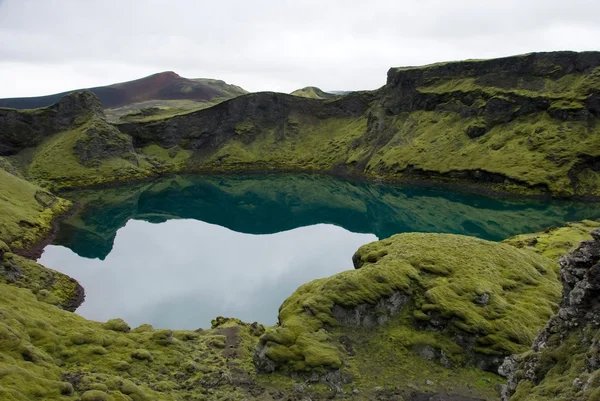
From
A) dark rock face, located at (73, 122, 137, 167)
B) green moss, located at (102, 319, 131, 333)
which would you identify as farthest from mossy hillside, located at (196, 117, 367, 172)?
A: green moss, located at (102, 319, 131, 333)

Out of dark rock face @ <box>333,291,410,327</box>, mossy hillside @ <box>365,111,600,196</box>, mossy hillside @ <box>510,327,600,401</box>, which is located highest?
mossy hillside @ <box>365,111,600,196</box>

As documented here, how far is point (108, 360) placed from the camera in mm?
25453

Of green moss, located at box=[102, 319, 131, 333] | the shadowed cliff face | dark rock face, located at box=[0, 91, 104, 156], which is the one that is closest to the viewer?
green moss, located at box=[102, 319, 131, 333]

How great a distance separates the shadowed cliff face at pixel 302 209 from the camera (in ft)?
271

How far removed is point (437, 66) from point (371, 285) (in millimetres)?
145109

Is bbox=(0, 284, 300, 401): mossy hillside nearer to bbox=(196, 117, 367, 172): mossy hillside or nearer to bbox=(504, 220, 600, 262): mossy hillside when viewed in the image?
bbox=(504, 220, 600, 262): mossy hillside

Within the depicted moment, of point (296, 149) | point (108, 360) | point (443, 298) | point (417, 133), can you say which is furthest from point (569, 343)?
point (296, 149)

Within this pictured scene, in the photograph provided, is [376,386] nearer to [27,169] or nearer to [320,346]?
[320,346]

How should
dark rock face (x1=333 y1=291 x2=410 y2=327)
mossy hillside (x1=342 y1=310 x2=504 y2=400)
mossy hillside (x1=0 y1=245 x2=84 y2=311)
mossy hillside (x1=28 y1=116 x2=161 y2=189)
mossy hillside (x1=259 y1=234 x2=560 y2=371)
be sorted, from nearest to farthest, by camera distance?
mossy hillside (x1=342 y1=310 x2=504 y2=400) < mossy hillside (x1=259 y1=234 x2=560 y2=371) < dark rock face (x1=333 y1=291 x2=410 y2=327) < mossy hillside (x1=0 y1=245 x2=84 y2=311) < mossy hillside (x1=28 y1=116 x2=161 y2=189)

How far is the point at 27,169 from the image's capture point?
136 meters

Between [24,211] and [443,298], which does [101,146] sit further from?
[443,298]

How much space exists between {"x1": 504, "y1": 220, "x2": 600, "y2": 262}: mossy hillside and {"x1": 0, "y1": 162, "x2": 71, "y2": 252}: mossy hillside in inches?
2890

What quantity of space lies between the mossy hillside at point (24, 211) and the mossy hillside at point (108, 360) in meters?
44.3

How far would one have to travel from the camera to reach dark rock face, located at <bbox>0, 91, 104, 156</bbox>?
488 feet
